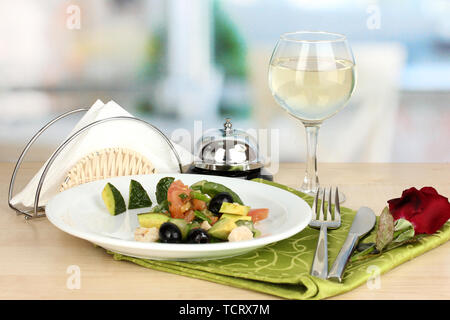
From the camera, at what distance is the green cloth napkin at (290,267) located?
30.9 inches

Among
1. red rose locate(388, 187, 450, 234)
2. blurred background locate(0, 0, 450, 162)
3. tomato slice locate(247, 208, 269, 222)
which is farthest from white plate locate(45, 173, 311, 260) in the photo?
blurred background locate(0, 0, 450, 162)

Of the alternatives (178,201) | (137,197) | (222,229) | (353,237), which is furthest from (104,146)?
(353,237)

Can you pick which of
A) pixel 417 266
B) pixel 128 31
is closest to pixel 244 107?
pixel 128 31

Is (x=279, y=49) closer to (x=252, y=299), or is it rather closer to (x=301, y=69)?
(x=301, y=69)

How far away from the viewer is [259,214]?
3.27 ft

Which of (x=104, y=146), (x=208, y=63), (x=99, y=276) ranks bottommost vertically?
(x=99, y=276)

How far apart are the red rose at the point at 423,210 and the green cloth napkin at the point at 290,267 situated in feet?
0.07

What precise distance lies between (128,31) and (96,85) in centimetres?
16

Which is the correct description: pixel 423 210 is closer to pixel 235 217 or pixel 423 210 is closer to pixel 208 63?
pixel 235 217

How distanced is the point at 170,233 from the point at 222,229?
0.07 meters

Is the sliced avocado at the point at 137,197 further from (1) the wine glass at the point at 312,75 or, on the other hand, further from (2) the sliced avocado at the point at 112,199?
(1) the wine glass at the point at 312,75

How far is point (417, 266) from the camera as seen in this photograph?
900 millimetres

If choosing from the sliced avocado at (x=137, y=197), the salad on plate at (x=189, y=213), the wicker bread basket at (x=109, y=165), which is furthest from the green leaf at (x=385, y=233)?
the wicker bread basket at (x=109, y=165)

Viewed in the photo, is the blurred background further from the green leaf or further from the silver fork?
the green leaf
